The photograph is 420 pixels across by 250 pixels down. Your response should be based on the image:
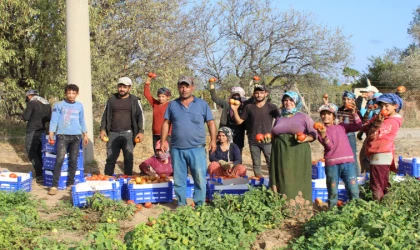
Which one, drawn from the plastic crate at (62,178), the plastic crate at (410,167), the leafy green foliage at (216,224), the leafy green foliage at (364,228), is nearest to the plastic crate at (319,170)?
the plastic crate at (410,167)

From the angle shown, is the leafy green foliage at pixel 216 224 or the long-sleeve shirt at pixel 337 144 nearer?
the leafy green foliage at pixel 216 224

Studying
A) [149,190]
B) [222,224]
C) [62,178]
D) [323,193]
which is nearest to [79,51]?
[62,178]

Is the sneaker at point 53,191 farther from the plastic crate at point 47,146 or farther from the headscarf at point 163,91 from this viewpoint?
the headscarf at point 163,91

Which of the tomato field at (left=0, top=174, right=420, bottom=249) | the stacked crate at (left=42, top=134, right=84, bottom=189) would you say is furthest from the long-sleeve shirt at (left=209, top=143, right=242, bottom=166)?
the stacked crate at (left=42, top=134, right=84, bottom=189)

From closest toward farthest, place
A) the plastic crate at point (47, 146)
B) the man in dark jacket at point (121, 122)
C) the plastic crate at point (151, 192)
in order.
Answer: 1. the plastic crate at point (151, 192)
2. the man in dark jacket at point (121, 122)
3. the plastic crate at point (47, 146)

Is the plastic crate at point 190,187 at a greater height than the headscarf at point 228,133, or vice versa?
the headscarf at point 228,133

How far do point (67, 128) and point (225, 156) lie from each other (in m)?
2.65

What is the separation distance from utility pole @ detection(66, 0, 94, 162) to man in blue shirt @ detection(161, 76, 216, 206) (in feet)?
15.2

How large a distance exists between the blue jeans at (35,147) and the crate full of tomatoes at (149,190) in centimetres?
293

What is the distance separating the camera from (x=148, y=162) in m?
8.72

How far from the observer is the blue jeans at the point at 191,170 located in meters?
6.57

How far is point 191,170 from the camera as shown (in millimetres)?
6668

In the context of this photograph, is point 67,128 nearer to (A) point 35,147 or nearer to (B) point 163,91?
(A) point 35,147

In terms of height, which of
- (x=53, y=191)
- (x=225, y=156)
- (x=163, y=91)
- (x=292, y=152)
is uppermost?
(x=163, y=91)
